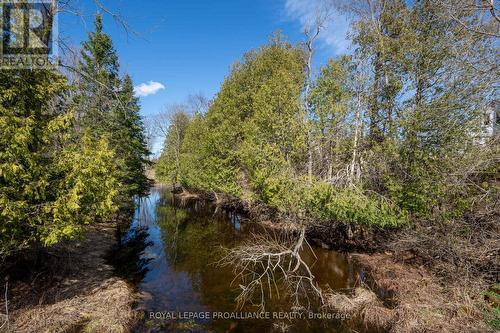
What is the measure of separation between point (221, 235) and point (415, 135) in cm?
1390

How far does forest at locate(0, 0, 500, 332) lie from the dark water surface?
0.22 m

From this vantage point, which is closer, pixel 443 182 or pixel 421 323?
pixel 421 323

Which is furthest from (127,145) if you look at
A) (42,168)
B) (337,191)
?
(337,191)

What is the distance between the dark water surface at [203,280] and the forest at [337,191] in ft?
0.71

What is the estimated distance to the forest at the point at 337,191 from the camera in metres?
7.17

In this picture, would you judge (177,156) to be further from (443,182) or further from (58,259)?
(443,182)

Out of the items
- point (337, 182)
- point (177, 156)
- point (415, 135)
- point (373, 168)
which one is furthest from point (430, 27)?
point (177, 156)

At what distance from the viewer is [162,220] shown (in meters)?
24.2

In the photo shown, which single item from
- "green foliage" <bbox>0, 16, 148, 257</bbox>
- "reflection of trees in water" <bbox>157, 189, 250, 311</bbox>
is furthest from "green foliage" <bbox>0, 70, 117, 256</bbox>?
"reflection of trees in water" <bbox>157, 189, 250, 311</bbox>

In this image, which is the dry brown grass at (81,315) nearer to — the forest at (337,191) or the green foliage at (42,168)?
the forest at (337,191)

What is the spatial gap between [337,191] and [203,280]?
724 centimetres

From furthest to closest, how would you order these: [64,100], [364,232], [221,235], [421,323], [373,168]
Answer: [221,235] < [364,232] < [373,168] < [64,100] < [421,323]

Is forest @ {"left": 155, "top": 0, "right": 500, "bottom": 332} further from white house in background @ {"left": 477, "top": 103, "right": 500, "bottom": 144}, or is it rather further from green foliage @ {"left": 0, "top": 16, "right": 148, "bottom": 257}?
green foliage @ {"left": 0, "top": 16, "right": 148, "bottom": 257}

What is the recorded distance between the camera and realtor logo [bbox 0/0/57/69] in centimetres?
652
